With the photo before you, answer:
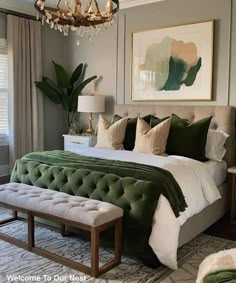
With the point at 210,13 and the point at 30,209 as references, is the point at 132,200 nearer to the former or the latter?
the point at 30,209

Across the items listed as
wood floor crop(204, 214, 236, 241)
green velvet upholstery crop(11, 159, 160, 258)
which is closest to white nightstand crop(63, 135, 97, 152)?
green velvet upholstery crop(11, 159, 160, 258)

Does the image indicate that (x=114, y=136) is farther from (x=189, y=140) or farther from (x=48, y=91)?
(x=48, y=91)

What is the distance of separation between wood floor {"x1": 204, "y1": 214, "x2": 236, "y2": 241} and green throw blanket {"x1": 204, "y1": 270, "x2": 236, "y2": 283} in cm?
205

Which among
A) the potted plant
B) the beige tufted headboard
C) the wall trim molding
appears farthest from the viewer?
the potted plant

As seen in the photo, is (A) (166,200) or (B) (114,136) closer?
(A) (166,200)

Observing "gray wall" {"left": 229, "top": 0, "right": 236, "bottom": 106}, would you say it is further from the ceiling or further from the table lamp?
the table lamp

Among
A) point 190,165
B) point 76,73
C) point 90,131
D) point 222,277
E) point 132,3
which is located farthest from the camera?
point 76,73

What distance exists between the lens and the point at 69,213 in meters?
2.75

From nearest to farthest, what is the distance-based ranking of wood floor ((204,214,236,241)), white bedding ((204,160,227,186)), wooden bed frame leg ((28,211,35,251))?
wooden bed frame leg ((28,211,35,251)), wood floor ((204,214,236,241)), white bedding ((204,160,227,186))

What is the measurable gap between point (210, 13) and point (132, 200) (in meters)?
2.80

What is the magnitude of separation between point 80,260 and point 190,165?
141 centimetres

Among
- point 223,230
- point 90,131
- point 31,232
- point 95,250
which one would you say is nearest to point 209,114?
point 223,230

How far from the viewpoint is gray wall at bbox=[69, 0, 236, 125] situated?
14.1ft

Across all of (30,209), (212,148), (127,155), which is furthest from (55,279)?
(212,148)
